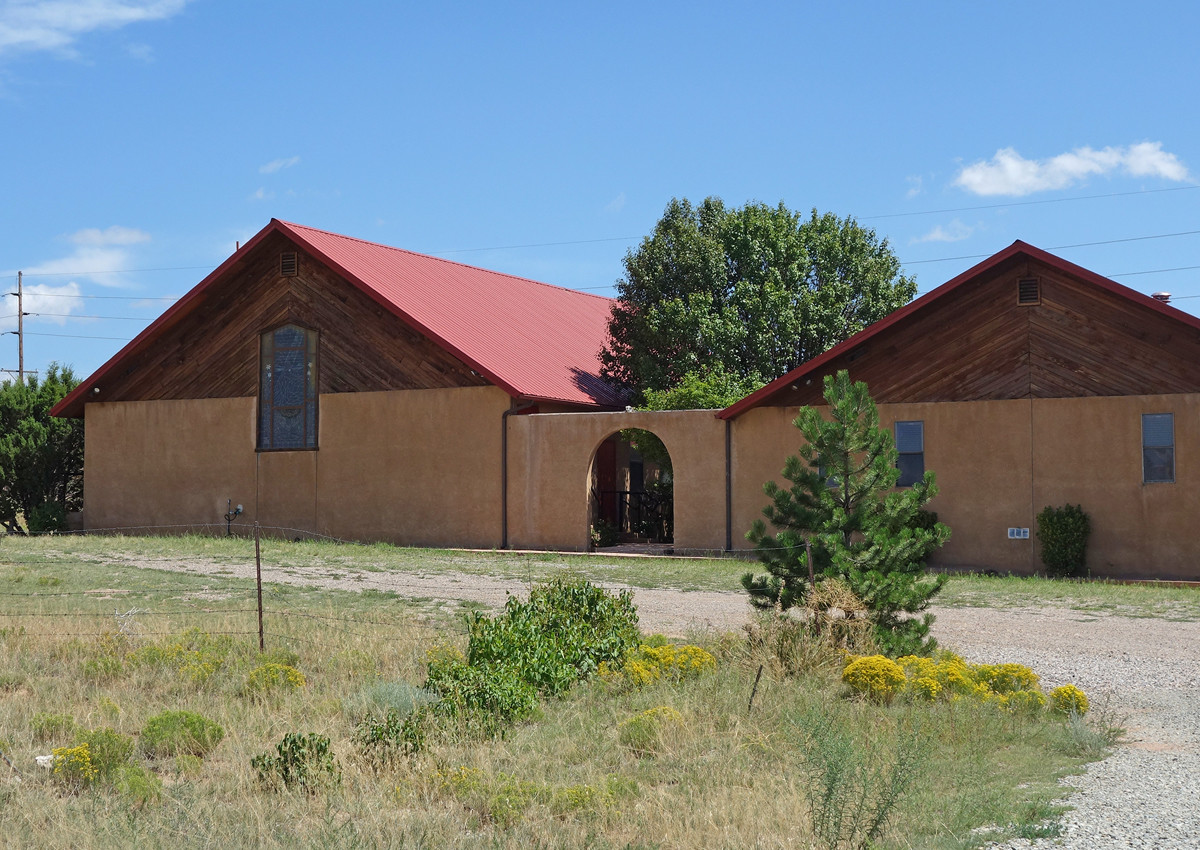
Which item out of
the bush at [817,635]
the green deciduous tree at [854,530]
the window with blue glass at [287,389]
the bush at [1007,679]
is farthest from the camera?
the window with blue glass at [287,389]

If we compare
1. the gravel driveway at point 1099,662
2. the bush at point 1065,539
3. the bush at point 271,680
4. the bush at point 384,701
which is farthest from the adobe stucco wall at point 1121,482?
the bush at point 271,680

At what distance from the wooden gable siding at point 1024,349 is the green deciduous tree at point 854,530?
1072cm

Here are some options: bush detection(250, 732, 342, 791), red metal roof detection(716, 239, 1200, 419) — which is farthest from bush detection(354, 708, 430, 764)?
red metal roof detection(716, 239, 1200, 419)

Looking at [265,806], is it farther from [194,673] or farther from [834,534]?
[834,534]

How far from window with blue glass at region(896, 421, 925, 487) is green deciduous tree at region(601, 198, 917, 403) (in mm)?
6306

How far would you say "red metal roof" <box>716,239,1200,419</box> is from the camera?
785 inches

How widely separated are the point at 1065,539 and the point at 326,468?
51.3 ft

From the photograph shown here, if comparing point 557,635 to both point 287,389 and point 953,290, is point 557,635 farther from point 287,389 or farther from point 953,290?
point 287,389

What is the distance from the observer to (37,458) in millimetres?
31359

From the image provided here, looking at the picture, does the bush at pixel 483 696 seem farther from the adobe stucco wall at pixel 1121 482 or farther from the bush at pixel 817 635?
the adobe stucco wall at pixel 1121 482

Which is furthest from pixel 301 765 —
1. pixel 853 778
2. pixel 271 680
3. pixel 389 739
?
pixel 853 778

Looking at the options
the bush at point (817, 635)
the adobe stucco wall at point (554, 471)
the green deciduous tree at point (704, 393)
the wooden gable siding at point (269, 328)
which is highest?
the wooden gable siding at point (269, 328)

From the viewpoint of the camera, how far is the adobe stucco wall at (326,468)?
26.1 m

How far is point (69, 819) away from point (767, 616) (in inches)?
247
